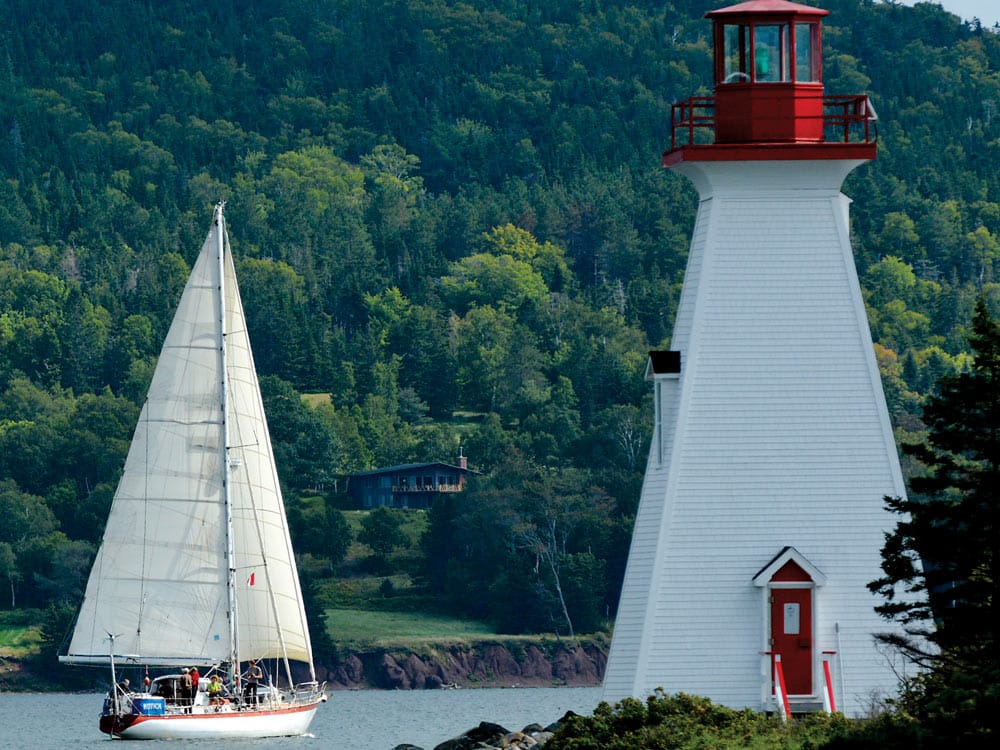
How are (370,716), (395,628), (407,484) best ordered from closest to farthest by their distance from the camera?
(370,716) → (395,628) → (407,484)

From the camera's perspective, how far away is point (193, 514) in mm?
56344

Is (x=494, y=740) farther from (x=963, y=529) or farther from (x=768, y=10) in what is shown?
(x=963, y=529)

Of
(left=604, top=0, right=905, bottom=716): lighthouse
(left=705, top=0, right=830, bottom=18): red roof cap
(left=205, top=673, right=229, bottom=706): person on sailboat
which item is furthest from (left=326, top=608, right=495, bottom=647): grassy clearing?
(left=705, top=0, right=830, bottom=18): red roof cap

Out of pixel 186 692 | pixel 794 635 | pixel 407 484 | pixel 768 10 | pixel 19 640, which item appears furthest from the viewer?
pixel 407 484

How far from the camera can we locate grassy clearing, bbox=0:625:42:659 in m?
117

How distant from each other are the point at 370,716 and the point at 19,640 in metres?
42.8

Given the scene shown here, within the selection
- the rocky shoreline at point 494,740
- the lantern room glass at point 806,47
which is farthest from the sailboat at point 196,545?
the lantern room glass at point 806,47

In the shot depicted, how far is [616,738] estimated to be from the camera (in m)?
29.9

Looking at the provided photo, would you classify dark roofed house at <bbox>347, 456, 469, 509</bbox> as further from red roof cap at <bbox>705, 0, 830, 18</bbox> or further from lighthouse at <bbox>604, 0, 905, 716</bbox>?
red roof cap at <bbox>705, 0, 830, 18</bbox>

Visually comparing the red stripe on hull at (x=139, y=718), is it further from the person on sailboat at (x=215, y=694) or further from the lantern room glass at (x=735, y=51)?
the lantern room glass at (x=735, y=51)

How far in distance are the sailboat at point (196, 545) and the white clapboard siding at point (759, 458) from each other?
79.9 ft

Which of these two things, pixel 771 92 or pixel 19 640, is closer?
pixel 771 92

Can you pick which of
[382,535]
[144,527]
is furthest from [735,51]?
[382,535]

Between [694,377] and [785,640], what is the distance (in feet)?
11.7
